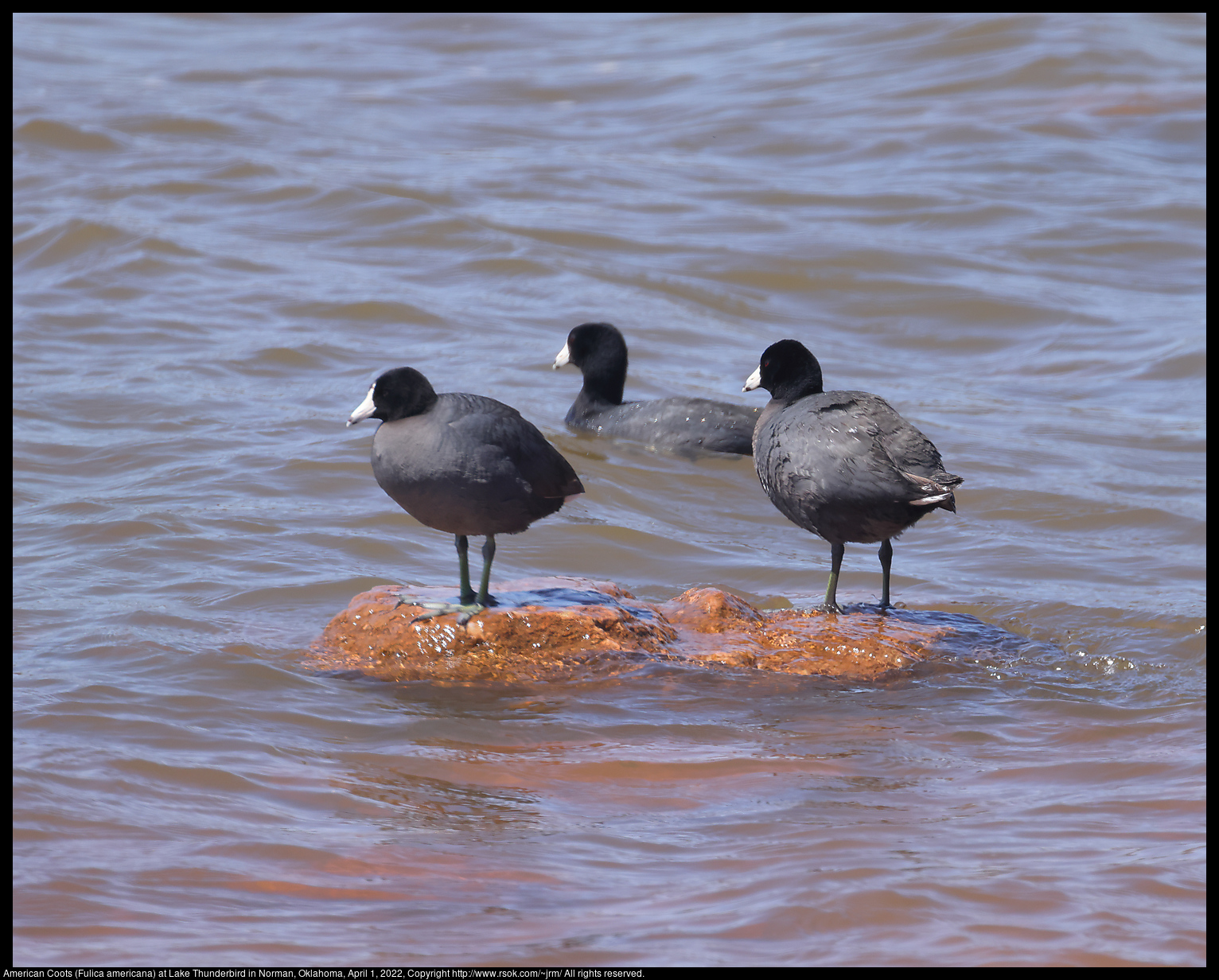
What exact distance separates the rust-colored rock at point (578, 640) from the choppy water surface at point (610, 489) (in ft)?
0.47

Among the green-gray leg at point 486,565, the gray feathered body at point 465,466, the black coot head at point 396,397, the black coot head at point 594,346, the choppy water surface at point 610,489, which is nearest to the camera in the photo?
the choppy water surface at point 610,489

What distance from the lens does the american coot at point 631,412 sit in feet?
32.6

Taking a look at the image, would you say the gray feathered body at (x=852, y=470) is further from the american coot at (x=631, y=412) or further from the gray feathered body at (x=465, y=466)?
the american coot at (x=631, y=412)

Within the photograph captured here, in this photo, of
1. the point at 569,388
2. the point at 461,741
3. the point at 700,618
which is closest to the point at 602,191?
the point at 569,388

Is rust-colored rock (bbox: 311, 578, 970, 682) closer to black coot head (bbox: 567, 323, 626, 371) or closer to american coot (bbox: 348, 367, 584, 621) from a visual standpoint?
american coot (bbox: 348, 367, 584, 621)

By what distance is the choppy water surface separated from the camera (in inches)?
170

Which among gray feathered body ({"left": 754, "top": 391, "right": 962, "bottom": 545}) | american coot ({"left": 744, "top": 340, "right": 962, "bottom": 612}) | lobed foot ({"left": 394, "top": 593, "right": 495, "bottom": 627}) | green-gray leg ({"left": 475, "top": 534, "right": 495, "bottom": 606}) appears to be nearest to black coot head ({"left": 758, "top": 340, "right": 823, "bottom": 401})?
american coot ({"left": 744, "top": 340, "right": 962, "bottom": 612})

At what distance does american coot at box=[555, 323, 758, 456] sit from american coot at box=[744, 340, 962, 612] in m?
3.14

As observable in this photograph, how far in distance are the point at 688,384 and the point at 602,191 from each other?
4.93 m

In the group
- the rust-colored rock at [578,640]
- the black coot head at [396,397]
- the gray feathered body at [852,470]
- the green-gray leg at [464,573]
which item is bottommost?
the rust-colored rock at [578,640]

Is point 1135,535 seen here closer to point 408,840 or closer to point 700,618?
point 700,618

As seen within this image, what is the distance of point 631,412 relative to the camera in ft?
34.3

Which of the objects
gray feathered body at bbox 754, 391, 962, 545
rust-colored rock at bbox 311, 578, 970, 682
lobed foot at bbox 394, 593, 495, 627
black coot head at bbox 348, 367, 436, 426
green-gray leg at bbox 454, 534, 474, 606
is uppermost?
black coot head at bbox 348, 367, 436, 426

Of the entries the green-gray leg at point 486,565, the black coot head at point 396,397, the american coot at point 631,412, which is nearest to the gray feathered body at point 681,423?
the american coot at point 631,412
